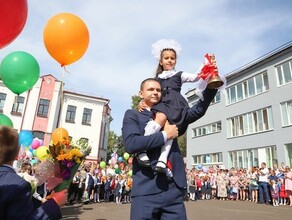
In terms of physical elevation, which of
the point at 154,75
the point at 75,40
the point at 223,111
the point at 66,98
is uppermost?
the point at 66,98

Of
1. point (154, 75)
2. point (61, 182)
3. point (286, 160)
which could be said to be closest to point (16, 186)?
point (61, 182)

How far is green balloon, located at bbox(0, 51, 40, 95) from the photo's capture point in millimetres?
→ 6273

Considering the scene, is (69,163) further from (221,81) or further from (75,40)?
(75,40)

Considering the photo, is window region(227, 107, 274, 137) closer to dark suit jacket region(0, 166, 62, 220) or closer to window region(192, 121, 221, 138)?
window region(192, 121, 221, 138)

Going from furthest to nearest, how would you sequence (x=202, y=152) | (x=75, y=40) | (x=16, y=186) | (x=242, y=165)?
(x=202, y=152) < (x=242, y=165) < (x=75, y=40) < (x=16, y=186)

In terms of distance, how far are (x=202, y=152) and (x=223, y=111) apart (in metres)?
5.19

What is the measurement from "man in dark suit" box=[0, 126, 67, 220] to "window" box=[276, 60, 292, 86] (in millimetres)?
20768

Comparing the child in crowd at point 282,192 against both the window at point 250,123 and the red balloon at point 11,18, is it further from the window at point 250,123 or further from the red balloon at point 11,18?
the red balloon at point 11,18

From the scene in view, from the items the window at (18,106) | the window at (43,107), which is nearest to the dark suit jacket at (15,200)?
the window at (43,107)

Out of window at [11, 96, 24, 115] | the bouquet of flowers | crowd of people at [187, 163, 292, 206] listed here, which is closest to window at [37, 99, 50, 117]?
window at [11, 96, 24, 115]

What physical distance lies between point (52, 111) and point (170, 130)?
29.0m

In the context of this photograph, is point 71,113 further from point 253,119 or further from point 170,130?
point 170,130

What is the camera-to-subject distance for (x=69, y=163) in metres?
2.12

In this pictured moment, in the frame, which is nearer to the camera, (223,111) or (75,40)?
(75,40)
